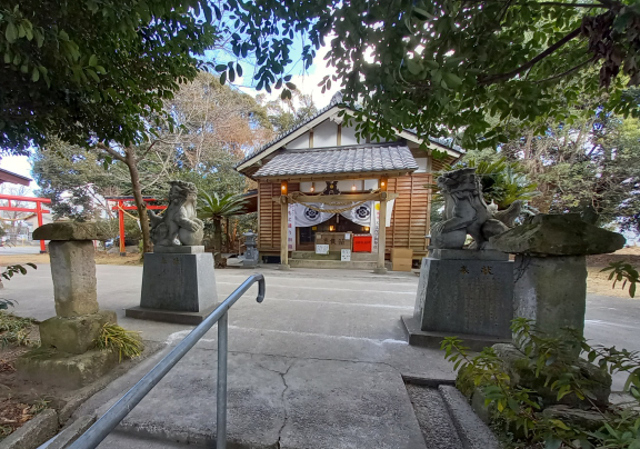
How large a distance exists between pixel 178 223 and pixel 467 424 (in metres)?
3.65

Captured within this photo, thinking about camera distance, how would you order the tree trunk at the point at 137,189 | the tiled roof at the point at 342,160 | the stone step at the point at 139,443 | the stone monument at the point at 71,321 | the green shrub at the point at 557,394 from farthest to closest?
the tiled roof at the point at 342,160
the tree trunk at the point at 137,189
the stone monument at the point at 71,321
the stone step at the point at 139,443
the green shrub at the point at 557,394

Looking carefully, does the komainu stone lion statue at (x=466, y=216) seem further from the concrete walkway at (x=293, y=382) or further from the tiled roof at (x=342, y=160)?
the tiled roof at (x=342, y=160)

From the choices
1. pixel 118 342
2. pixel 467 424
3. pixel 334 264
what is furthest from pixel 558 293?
pixel 334 264

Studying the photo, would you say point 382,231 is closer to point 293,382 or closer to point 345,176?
point 345,176

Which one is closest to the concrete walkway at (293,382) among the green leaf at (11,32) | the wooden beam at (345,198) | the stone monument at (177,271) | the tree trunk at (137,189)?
the stone monument at (177,271)

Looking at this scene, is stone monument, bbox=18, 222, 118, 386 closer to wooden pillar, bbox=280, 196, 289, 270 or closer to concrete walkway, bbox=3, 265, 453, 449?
concrete walkway, bbox=3, 265, 453, 449

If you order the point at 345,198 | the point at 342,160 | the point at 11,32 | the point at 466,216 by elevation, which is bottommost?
the point at 466,216

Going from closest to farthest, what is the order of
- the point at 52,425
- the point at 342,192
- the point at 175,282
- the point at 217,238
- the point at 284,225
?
the point at 52,425 < the point at 175,282 < the point at 284,225 < the point at 217,238 < the point at 342,192

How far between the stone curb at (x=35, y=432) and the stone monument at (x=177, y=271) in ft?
4.98

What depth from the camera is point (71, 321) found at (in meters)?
2.03

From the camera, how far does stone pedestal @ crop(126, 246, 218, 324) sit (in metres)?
3.24

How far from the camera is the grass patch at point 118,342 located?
2.15 metres

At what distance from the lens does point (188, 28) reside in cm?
308

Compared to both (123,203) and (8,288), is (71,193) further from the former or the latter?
(8,288)
